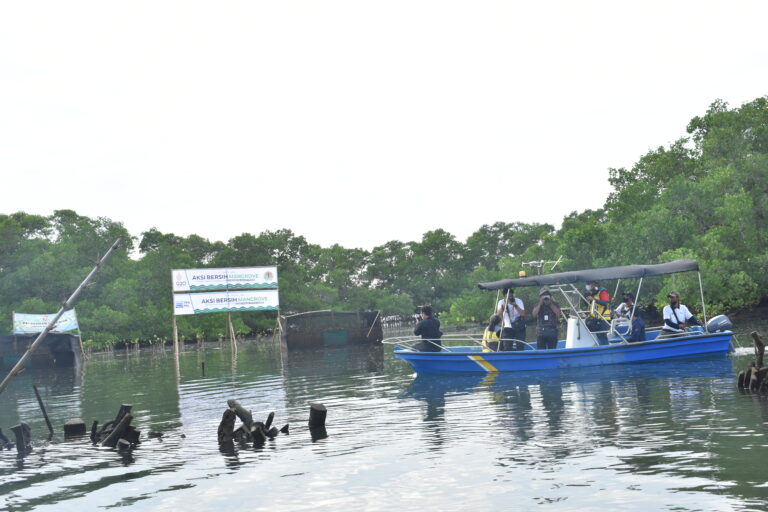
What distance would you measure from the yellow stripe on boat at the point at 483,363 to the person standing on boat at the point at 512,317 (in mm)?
785

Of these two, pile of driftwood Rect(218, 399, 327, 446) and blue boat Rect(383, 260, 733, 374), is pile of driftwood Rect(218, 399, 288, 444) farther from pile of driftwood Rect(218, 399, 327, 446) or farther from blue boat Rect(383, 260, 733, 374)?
blue boat Rect(383, 260, 733, 374)

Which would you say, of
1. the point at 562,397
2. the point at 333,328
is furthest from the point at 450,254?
the point at 562,397

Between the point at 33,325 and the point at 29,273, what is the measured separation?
25.9 metres

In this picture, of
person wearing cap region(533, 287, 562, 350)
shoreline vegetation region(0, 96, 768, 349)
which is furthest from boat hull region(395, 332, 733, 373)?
shoreline vegetation region(0, 96, 768, 349)

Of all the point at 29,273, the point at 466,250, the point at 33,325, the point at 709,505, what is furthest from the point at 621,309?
the point at 466,250

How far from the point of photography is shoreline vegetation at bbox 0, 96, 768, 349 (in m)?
49.9

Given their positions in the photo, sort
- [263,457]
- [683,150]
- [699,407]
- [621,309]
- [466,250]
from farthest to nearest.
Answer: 1. [466,250]
2. [683,150]
3. [621,309]
4. [699,407]
5. [263,457]

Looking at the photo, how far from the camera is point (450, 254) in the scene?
11488cm

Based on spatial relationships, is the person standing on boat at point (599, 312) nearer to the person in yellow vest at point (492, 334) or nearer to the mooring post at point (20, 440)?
the person in yellow vest at point (492, 334)

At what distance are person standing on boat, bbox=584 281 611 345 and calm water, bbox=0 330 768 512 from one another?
2.03 metres

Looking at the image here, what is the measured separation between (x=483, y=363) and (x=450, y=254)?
3644 inches

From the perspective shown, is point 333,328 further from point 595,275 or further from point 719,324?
point 719,324

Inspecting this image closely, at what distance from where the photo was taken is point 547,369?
2222 centimetres

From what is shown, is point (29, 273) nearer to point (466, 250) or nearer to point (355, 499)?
point (466, 250)
